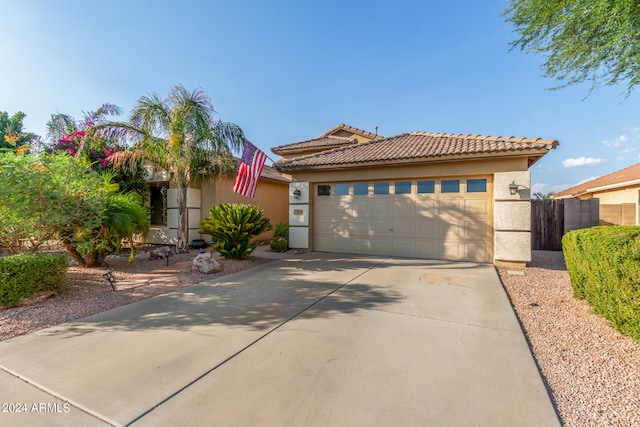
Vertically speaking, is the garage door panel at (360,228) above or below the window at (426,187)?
below

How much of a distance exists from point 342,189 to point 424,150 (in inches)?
131

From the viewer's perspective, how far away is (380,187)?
33.1 feet

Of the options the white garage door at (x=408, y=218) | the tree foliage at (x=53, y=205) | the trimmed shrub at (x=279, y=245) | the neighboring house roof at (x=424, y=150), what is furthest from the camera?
the trimmed shrub at (x=279, y=245)

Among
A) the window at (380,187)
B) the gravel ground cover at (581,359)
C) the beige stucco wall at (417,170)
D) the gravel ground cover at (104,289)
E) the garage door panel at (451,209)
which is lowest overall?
the gravel ground cover at (581,359)

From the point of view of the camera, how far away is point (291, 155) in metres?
18.0

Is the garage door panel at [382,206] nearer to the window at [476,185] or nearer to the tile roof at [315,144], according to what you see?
the window at [476,185]

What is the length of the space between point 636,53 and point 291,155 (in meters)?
15.3

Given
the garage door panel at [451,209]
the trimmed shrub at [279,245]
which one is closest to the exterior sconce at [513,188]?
the garage door panel at [451,209]

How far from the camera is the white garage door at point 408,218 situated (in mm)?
8828

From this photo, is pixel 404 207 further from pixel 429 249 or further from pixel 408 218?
pixel 429 249

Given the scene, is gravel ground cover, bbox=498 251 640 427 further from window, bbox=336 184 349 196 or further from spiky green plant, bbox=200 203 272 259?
spiky green plant, bbox=200 203 272 259

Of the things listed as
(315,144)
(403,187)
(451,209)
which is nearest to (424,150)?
(403,187)

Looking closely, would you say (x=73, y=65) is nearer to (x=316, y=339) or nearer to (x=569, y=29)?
(x=316, y=339)

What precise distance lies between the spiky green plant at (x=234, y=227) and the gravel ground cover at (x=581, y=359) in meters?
6.93
